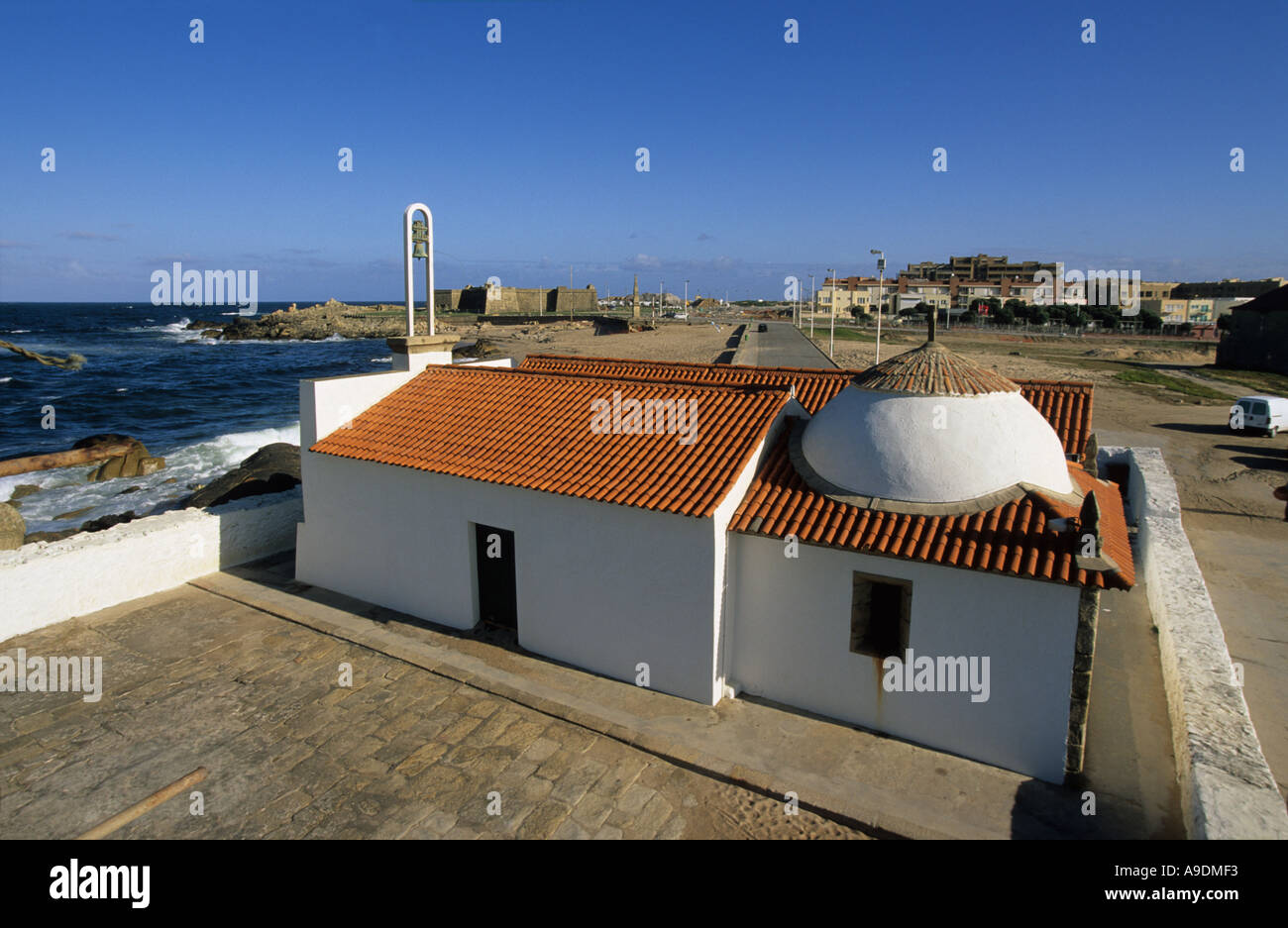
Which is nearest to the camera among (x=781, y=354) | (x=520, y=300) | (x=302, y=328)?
(x=781, y=354)

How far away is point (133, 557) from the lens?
39.4 ft

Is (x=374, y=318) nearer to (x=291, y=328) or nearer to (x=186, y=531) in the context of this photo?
(x=291, y=328)

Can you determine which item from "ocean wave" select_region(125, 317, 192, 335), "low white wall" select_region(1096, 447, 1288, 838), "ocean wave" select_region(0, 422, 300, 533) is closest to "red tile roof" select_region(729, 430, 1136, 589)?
"low white wall" select_region(1096, 447, 1288, 838)

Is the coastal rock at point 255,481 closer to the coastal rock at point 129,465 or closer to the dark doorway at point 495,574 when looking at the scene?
the coastal rock at point 129,465

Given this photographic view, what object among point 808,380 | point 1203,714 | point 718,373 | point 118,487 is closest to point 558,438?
point 718,373

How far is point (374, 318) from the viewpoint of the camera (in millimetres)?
113750

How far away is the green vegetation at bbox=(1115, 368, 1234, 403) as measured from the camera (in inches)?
1609

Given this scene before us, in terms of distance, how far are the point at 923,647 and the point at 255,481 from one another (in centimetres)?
1706

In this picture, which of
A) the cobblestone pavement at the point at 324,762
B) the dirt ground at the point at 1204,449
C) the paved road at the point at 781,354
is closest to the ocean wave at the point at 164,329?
the dirt ground at the point at 1204,449

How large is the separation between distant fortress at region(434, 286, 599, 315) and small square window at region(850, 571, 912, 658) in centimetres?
11349

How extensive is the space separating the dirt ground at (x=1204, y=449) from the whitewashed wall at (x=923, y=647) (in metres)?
3.51

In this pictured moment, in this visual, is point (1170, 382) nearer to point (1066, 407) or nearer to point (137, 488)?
point (1066, 407)
